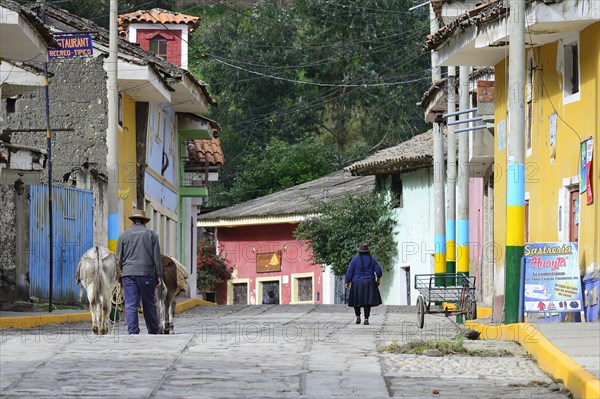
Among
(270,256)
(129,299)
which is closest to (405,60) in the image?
(270,256)

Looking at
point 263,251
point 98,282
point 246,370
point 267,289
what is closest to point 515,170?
point 98,282

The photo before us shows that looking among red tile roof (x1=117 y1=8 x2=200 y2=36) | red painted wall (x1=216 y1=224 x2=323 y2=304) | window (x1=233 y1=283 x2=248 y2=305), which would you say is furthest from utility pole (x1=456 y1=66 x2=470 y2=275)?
window (x1=233 y1=283 x2=248 y2=305)

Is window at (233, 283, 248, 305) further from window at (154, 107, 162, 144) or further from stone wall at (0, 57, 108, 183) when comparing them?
stone wall at (0, 57, 108, 183)

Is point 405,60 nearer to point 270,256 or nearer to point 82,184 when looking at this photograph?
point 270,256

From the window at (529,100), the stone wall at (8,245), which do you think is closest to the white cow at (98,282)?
the stone wall at (8,245)

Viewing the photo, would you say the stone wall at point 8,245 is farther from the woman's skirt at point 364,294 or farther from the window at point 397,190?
the window at point 397,190

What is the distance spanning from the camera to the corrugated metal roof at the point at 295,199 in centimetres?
5647

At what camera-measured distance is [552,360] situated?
14.3 m

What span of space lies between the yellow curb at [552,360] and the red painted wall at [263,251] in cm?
3753

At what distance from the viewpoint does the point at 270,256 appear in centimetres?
5891

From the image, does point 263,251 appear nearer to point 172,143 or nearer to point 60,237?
point 172,143

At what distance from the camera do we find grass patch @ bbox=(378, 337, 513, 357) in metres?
16.1

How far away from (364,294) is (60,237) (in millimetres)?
7481

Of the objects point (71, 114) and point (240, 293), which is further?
point (240, 293)
